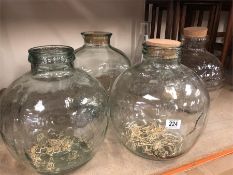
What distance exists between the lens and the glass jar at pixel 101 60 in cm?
82

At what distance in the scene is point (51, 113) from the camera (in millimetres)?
554

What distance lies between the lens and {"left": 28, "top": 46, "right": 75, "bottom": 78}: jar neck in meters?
0.52

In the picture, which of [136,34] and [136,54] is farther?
[136,34]

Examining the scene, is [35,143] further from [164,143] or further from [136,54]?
[136,54]

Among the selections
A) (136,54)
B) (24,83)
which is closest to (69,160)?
(24,83)

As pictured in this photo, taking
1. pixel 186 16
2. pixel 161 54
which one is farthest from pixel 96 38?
pixel 186 16

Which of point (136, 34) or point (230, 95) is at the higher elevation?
point (136, 34)

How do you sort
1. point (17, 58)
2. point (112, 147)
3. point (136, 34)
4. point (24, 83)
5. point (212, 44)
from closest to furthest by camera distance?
point (24, 83)
point (112, 147)
point (17, 58)
point (212, 44)
point (136, 34)

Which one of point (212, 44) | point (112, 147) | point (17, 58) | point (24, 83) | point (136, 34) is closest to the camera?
point (24, 83)

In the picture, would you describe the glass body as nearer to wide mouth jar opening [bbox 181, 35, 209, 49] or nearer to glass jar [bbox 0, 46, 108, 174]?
wide mouth jar opening [bbox 181, 35, 209, 49]

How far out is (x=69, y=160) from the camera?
547 millimetres

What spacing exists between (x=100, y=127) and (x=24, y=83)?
184 mm

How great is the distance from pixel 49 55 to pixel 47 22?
560 mm

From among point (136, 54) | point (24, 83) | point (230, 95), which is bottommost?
point (230, 95)
